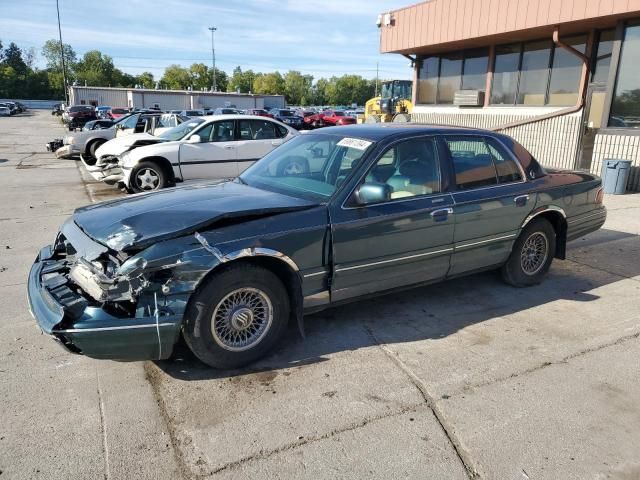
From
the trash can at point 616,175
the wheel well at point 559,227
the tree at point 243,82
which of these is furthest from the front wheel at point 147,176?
the tree at point 243,82

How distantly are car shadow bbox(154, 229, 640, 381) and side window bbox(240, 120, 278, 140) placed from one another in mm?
6561

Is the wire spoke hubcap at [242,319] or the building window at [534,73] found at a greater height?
the building window at [534,73]

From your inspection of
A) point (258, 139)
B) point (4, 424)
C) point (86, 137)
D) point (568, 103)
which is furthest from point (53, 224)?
point (568, 103)

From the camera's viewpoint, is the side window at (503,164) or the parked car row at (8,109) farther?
the parked car row at (8,109)

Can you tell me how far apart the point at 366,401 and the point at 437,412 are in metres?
0.43

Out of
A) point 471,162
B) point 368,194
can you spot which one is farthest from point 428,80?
point 368,194

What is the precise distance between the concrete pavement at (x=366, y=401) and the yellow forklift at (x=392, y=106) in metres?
14.8

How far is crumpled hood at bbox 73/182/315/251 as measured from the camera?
125 inches

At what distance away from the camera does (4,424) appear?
2.84m

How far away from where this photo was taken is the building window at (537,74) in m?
13.3

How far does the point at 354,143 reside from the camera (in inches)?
163

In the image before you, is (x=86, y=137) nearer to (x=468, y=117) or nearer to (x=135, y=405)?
(x=468, y=117)

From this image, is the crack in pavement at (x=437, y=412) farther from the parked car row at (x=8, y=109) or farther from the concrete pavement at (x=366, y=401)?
the parked car row at (x=8, y=109)

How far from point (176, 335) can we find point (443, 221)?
7.74 ft
